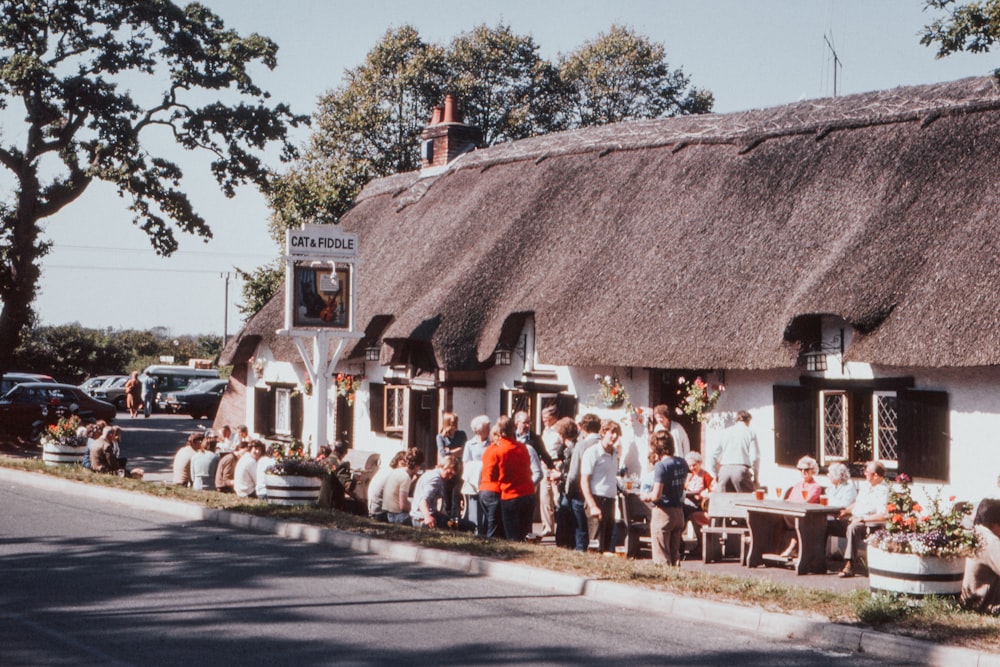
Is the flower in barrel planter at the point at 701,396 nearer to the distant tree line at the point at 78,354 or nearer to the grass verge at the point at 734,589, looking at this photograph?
the grass verge at the point at 734,589

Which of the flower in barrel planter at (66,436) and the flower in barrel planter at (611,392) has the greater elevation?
the flower in barrel planter at (611,392)

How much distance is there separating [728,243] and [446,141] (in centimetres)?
1281

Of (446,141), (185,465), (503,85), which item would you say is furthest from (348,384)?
(503,85)

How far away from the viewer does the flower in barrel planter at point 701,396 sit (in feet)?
59.5

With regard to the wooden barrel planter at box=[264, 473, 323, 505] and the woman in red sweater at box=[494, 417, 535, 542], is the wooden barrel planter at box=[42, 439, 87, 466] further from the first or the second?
the woman in red sweater at box=[494, 417, 535, 542]

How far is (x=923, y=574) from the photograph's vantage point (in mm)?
10227

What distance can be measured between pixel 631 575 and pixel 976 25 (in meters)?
8.46

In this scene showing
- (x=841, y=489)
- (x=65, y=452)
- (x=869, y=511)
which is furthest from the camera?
(x=65, y=452)

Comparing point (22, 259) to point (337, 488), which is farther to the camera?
point (22, 259)

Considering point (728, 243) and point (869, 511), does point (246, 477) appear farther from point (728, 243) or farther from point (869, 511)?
point (869, 511)

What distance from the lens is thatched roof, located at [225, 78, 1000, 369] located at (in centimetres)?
1602

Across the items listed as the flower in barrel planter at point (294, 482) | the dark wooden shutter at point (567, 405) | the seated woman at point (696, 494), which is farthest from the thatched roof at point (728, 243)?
the flower in barrel planter at point (294, 482)

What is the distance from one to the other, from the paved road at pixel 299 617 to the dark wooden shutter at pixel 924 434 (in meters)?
6.42

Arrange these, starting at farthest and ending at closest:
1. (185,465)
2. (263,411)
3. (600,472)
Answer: (263,411) → (185,465) → (600,472)
